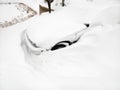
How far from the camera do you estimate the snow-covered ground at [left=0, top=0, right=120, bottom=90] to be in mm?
2393

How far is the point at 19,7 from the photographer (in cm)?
792

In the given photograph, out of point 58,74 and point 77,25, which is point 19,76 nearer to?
point 58,74

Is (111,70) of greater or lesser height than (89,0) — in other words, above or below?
below

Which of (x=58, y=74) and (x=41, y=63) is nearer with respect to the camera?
(x=58, y=74)

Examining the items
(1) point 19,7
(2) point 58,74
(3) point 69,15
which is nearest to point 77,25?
(3) point 69,15

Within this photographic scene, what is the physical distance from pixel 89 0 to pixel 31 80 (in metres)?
6.50

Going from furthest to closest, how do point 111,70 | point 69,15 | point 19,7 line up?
1. point 19,7
2. point 69,15
3. point 111,70

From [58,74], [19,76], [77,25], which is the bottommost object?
[19,76]

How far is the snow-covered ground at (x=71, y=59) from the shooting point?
239 centimetres

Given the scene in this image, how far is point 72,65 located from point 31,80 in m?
0.73

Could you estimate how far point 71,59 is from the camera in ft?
8.59

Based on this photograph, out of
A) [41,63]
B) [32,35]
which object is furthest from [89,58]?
[32,35]

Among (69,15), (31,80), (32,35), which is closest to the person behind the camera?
(31,80)

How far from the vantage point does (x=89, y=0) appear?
27.2 feet
